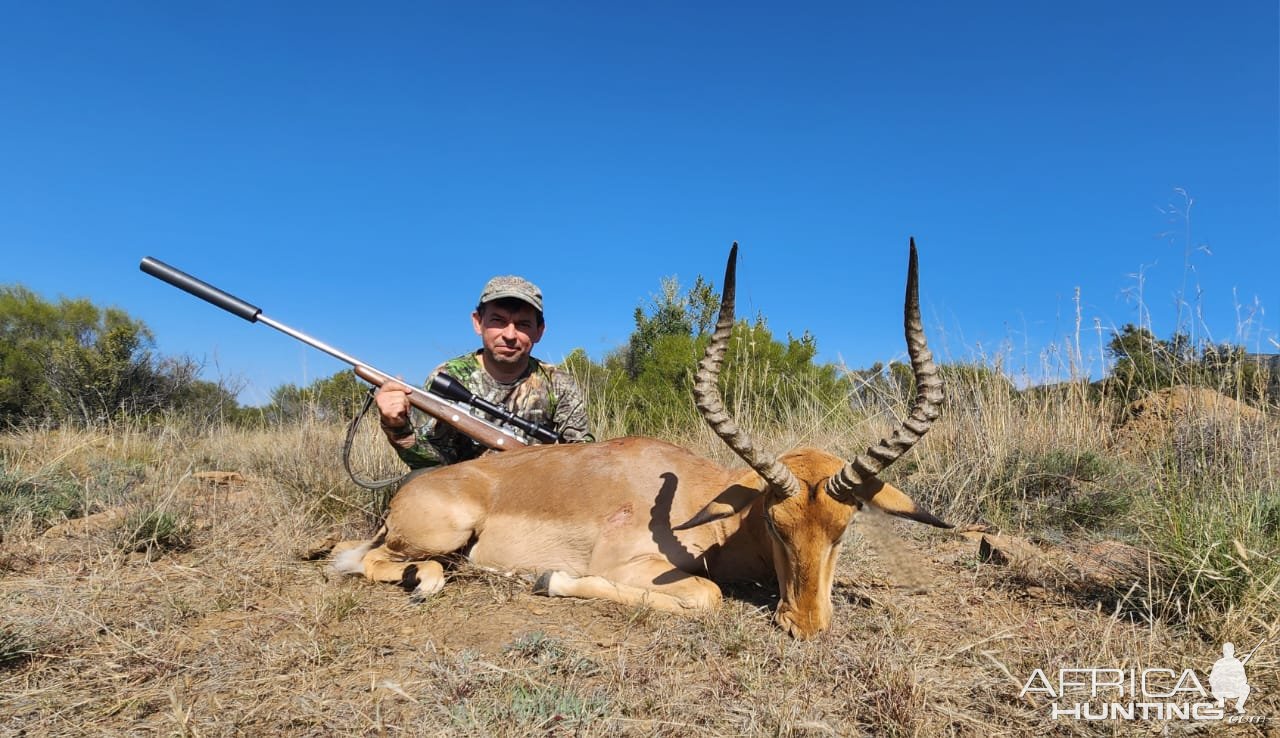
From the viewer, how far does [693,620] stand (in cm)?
360

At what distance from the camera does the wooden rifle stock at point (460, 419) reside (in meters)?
5.48

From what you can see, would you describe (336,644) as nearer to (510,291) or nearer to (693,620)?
(693,620)

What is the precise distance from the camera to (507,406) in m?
6.45

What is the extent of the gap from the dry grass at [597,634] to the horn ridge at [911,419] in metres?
0.67

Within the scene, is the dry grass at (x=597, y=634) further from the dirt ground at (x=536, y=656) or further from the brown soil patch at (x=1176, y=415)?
the brown soil patch at (x=1176, y=415)

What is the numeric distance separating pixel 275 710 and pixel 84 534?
3765 mm

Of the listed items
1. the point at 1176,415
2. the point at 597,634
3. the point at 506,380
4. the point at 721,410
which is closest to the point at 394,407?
the point at 506,380

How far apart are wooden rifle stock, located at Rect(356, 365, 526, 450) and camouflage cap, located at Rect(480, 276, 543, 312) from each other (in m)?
0.99

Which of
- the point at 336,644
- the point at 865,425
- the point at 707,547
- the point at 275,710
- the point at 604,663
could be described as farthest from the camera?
the point at 865,425

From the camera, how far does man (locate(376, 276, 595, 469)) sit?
6.01 m

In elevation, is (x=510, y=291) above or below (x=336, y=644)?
Result: above

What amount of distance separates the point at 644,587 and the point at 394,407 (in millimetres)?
2487

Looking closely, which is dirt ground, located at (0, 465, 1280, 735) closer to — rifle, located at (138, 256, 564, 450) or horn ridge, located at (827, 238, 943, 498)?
horn ridge, located at (827, 238, 943, 498)

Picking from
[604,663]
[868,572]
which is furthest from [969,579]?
[604,663]
